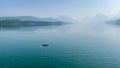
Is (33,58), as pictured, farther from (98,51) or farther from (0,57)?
(98,51)

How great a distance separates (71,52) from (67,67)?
145cm

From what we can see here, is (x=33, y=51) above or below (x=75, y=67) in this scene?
above

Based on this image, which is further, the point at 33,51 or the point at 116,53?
the point at 33,51

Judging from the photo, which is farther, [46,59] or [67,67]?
[46,59]

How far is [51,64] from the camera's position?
450cm

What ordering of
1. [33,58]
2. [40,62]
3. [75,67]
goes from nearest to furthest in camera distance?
[75,67]
[40,62]
[33,58]

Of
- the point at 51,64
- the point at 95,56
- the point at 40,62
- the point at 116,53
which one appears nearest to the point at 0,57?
the point at 40,62

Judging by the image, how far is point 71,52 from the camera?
18.6ft

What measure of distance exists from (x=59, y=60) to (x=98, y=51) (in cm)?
155

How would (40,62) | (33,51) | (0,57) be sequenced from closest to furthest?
(40,62) < (0,57) < (33,51)

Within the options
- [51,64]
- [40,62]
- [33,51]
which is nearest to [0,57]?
[33,51]

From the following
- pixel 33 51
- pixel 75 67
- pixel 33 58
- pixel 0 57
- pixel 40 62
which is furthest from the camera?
pixel 33 51

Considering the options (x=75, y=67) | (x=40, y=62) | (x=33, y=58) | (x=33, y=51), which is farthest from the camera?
(x=33, y=51)

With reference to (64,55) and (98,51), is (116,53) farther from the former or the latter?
(64,55)
